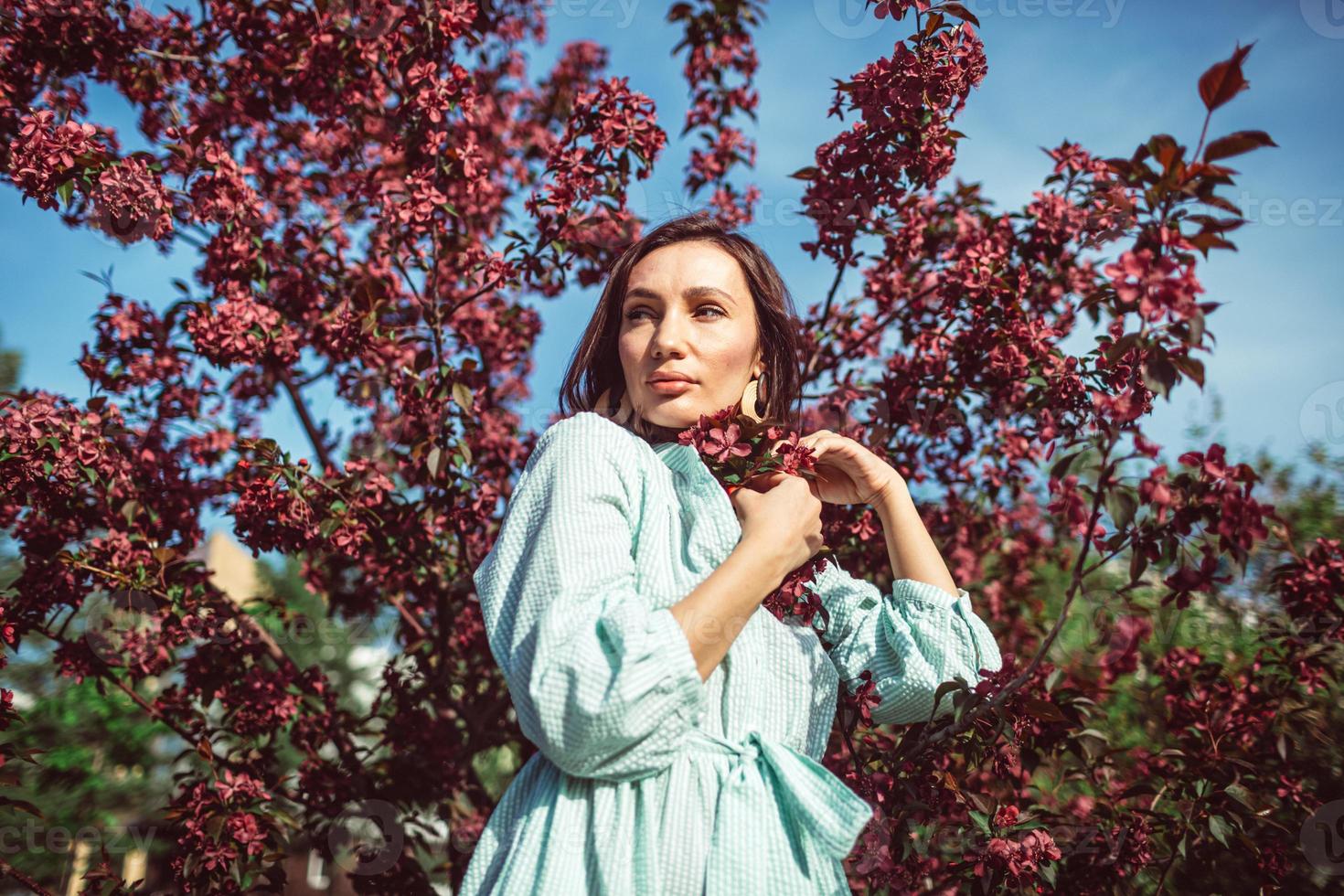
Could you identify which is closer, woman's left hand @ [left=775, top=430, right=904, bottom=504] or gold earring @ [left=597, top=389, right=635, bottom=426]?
woman's left hand @ [left=775, top=430, right=904, bottom=504]

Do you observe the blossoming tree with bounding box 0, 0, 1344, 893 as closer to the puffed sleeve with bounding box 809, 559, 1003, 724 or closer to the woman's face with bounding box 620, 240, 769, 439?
the puffed sleeve with bounding box 809, 559, 1003, 724

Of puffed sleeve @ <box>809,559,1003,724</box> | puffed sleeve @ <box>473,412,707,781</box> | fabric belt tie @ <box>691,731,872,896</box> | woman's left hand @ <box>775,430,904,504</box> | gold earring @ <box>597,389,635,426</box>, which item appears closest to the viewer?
puffed sleeve @ <box>473,412,707,781</box>

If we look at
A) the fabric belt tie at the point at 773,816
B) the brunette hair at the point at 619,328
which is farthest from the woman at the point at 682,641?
the brunette hair at the point at 619,328

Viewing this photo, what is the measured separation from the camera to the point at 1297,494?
258 inches

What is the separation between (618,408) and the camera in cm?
199

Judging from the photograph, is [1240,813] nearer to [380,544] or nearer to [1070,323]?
[1070,323]

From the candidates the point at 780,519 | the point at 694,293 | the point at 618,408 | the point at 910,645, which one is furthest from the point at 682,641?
the point at 618,408

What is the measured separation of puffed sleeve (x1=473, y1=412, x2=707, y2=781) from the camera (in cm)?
107

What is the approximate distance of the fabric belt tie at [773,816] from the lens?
3.89ft

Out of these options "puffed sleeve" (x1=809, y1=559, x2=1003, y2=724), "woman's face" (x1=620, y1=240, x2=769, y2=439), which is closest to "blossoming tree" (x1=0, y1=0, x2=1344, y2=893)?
"puffed sleeve" (x1=809, y1=559, x2=1003, y2=724)

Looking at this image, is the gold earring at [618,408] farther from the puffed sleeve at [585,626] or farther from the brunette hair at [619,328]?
the puffed sleeve at [585,626]

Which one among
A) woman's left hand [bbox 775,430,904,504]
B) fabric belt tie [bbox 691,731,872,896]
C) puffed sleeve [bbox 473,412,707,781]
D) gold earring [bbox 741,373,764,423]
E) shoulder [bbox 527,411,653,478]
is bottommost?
fabric belt tie [bbox 691,731,872,896]

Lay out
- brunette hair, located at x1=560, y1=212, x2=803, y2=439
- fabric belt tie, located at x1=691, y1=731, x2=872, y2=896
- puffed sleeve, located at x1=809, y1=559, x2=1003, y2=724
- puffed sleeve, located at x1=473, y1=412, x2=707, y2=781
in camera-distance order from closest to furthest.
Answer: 1. puffed sleeve, located at x1=473, y1=412, x2=707, y2=781
2. fabric belt tie, located at x1=691, y1=731, x2=872, y2=896
3. puffed sleeve, located at x1=809, y1=559, x2=1003, y2=724
4. brunette hair, located at x1=560, y1=212, x2=803, y2=439

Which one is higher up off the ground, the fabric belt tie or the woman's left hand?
the woman's left hand
